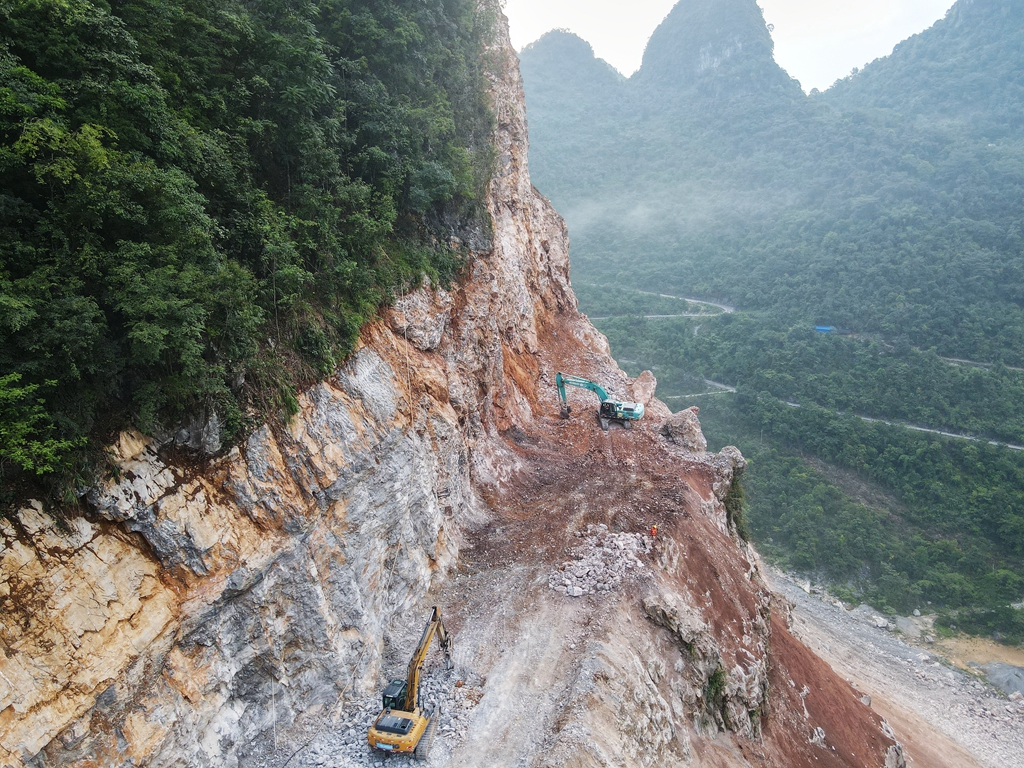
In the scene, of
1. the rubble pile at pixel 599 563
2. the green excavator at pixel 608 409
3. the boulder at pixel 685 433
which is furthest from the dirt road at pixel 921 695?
the green excavator at pixel 608 409

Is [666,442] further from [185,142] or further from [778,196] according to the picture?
[778,196]

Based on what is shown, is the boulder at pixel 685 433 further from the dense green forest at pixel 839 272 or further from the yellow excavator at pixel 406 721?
the dense green forest at pixel 839 272

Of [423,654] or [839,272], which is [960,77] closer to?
[839,272]

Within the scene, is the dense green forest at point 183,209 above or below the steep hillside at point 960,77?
above

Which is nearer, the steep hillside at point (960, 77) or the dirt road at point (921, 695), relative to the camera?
the dirt road at point (921, 695)

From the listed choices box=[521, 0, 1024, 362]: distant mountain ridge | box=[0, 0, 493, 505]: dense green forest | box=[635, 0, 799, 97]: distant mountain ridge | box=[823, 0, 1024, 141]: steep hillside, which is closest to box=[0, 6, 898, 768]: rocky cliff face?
box=[0, 0, 493, 505]: dense green forest

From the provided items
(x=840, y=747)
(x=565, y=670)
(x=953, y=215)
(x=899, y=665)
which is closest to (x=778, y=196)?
(x=953, y=215)
